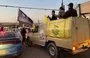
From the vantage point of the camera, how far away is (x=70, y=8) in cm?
1038

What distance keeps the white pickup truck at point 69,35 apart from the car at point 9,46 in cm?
182

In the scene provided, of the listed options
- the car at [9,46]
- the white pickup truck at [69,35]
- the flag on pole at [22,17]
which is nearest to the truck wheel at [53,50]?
the white pickup truck at [69,35]

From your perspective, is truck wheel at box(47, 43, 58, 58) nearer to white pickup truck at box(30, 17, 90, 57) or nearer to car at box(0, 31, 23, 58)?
white pickup truck at box(30, 17, 90, 57)

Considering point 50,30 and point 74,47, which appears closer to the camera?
point 74,47

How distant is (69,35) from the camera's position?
29.7ft

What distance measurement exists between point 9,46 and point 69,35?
283cm

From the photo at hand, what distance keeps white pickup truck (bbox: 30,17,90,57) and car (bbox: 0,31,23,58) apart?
1.82 metres

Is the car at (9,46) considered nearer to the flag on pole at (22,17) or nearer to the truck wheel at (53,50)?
the truck wheel at (53,50)

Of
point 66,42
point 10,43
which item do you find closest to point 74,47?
point 66,42

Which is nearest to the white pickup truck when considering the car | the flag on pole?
the car

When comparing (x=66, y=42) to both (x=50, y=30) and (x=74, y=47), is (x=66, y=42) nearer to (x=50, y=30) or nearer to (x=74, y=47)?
(x=74, y=47)

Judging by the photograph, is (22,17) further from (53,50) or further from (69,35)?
(69,35)

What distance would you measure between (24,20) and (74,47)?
14.8m

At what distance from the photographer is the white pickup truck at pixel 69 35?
9.06 m
